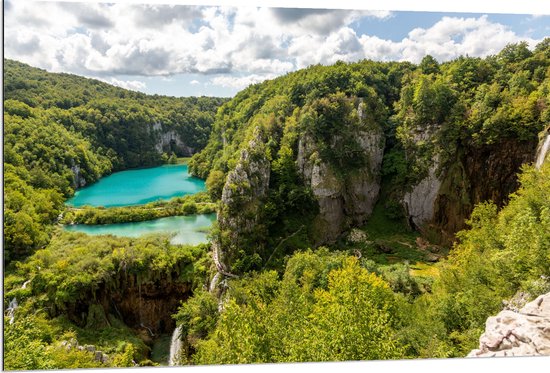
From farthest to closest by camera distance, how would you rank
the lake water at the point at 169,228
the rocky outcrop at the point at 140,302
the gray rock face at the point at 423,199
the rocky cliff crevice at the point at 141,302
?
the lake water at the point at 169,228, the gray rock face at the point at 423,199, the rocky cliff crevice at the point at 141,302, the rocky outcrop at the point at 140,302

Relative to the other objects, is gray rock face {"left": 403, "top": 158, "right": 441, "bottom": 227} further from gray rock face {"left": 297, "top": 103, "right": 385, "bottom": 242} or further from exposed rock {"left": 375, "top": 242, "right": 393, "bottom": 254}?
exposed rock {"left": 375, "top": 242, "right": 393, "bottom": 254}

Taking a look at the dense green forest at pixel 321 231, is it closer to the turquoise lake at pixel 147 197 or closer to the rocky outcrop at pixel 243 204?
the rocky outcrop at pixel 243 204

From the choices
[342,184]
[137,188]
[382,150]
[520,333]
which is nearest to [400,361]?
[520,333]

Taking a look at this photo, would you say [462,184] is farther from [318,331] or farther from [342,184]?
[318,331]

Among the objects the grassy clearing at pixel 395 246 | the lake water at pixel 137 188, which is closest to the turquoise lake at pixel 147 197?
the lake water at pixel 137 188

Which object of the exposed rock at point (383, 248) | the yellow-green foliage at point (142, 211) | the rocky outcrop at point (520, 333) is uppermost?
the rocky outcrop at point (520, 333)

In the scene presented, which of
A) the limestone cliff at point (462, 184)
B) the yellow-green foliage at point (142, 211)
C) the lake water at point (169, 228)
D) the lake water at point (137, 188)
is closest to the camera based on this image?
the limestone cliff at point (462, 184)

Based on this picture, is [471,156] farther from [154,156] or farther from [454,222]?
[154,156]

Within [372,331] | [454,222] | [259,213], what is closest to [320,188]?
[259,213]
